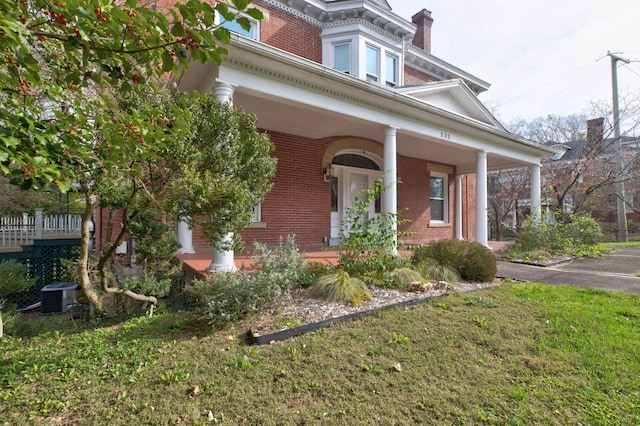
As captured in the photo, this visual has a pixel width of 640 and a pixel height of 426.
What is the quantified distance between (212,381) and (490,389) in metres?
2.21

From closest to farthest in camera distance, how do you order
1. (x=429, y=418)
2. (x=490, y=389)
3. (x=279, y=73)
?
1. (x=429, y=418)
2. (x=490, y=389)
3. (x=279, y=73)

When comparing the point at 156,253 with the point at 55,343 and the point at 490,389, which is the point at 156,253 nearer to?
the point at 55,343

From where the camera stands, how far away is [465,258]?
5.83 meters

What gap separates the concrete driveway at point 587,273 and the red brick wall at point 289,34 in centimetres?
793

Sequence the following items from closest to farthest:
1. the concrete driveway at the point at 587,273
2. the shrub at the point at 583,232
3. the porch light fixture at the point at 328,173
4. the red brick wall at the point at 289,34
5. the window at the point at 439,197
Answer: the concrete driveway at the point at 587,273
the red brick wall at the point at 289,34
the porch light fixture at the point at 328,173
the shrub at the point at 583,232
the window at the point at 439,197

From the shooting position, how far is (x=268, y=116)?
7004 millimetres

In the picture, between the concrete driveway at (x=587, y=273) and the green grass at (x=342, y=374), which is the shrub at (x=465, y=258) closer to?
the concrete driveway at (x=587, y=273)

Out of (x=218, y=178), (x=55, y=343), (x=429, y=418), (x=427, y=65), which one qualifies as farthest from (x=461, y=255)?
(x=427, y=65)

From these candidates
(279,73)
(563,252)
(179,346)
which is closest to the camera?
(179,346)

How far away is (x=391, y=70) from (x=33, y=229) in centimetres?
1146

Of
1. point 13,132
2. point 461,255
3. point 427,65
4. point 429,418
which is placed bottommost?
point 429,418

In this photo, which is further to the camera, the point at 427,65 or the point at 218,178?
the point at 427,65

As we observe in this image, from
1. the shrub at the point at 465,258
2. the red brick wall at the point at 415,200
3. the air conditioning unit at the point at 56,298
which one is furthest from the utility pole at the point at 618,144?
the air conditioning unit at the point at 56,298

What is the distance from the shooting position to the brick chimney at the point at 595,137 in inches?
625
